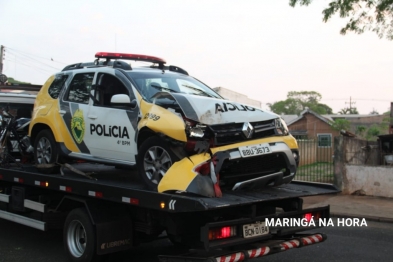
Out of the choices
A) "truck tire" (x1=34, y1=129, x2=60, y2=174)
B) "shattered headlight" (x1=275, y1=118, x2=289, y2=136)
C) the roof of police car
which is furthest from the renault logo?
the roof of police car

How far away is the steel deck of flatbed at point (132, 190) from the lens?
459cm

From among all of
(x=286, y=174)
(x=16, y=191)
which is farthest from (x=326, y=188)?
(x=16, y=191)

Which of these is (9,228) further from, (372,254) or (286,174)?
(372,254)

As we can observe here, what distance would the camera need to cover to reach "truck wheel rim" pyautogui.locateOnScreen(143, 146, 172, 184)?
5.26m

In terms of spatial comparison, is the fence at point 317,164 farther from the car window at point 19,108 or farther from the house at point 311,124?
the house at point 311,124

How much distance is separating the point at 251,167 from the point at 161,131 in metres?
1.09

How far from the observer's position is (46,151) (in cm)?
718

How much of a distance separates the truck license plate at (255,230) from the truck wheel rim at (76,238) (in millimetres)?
2221

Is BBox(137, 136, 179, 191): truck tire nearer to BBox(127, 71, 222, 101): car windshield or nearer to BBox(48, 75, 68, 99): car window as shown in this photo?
BBox(127, 71, 222, 101): car windshield

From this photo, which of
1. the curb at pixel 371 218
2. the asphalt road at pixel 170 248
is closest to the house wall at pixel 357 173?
the curb at pixel 371 218

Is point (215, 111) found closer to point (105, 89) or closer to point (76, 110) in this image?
point (105, 89)

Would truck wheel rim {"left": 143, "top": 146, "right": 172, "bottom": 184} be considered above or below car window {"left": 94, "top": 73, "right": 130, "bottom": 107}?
below

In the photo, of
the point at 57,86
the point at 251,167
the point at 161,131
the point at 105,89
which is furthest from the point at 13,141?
the point at 251,167

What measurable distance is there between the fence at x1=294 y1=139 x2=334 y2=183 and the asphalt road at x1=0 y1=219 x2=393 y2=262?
481 centimetres
